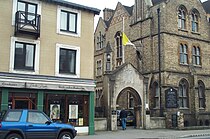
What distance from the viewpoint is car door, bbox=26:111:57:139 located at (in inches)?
544

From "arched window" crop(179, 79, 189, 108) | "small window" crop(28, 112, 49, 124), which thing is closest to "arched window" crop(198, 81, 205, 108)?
"arched window" crop(179, 79, 189, 108)

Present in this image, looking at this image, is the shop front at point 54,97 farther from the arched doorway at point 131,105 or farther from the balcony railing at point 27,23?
the arched doorway at point 131,105

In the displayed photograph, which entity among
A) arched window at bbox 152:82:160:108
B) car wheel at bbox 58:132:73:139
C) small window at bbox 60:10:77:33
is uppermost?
Result: small window at bbox 60:10:77:33

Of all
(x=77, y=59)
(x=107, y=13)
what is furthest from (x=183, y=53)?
(x=107, y=13)

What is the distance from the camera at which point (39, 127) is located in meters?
14.0

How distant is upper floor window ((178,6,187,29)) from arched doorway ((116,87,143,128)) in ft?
30.0

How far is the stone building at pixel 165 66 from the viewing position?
2600 cm

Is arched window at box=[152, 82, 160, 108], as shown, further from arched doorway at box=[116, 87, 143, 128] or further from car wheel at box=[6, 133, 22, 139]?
car wheel at box=[6, 133, 22, 139]

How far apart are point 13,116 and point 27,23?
7.81 m

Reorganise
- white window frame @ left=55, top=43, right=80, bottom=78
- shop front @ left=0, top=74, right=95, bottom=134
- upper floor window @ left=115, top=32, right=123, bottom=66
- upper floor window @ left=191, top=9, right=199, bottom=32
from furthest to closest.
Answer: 1. upper floor window @ left=115, top=32, right=123, bottom=66
2. upper floor window @ left=191, top=9, right=199, bottom=32
3. white window frame @ left=55, top=43, right=80, bottom=78
4. shop front @ left=0, top=74, right=95, bottom=134

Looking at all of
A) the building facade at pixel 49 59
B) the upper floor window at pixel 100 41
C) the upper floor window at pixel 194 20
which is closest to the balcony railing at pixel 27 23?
the building facade at pixel 49 59

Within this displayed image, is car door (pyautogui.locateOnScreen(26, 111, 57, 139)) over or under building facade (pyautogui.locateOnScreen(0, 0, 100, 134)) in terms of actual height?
under

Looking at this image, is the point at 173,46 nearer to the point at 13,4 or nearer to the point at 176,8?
the point at 176,8

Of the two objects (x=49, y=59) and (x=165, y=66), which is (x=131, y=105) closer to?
(x=165, y=66)
